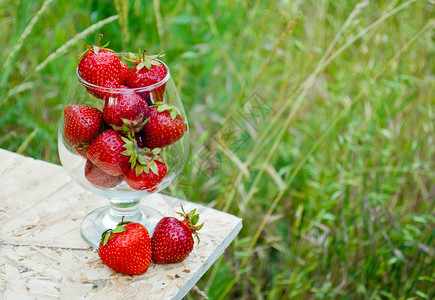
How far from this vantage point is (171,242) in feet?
2.60

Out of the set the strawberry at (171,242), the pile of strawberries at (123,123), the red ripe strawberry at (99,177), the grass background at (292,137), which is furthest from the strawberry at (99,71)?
the grass background at (292,137)

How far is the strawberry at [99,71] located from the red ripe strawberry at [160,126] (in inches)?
2.7

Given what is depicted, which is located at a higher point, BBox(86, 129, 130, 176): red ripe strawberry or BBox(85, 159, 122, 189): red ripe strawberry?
BBox(86, 129, 130, 176): red ripe strawberry

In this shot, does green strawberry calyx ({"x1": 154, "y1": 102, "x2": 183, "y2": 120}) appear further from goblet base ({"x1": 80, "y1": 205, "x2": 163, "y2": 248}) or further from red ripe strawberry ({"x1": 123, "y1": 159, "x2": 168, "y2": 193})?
goblet base ({"x1": 80, "y1": 205, "x2": 163, "y2": 248})

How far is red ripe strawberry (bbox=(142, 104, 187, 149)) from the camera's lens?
2.51ft

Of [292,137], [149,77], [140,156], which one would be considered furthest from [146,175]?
[292,137]

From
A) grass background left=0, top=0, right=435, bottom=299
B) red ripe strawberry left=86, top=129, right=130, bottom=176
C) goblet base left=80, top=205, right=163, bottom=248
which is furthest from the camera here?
grass background left=0, top=0, right=435, bottom=299

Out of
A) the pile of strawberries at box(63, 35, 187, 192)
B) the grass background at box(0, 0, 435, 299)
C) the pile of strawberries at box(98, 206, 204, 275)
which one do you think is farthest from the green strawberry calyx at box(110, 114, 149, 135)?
the grass background at box(0, 0, 435, 299)

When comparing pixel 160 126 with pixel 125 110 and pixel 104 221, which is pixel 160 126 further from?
pixel 104 221

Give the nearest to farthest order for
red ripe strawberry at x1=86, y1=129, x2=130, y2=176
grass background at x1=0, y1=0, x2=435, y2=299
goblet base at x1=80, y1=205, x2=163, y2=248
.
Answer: red ripe strawberry at x1=86, y1=129, x2=130, y2=176 → goblet base at x1=80, y1=205, x2=163, y2=248 → grass background at x1=0, y1=0, x2=435, y2=299

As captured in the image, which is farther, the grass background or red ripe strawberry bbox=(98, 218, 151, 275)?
the grass background

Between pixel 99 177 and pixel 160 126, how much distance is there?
0.39 feet

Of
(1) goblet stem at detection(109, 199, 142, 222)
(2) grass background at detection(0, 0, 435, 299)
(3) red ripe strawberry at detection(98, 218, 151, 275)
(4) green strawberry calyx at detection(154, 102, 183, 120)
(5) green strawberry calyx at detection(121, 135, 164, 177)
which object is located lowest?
(2) grass background at detection(0, 0, 435, 299)

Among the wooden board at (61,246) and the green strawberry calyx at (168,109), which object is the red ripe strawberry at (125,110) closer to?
the green strawberry calyx at (168,109)
